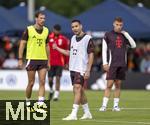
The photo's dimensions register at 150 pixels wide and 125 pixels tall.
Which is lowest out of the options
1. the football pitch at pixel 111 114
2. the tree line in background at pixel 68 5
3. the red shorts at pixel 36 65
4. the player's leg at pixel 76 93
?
the football pitch at pixel 111 114

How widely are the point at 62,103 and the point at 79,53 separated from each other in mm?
6457

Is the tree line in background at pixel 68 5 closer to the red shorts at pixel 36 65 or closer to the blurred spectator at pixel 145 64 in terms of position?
the blurred spectator at pixel 145 64

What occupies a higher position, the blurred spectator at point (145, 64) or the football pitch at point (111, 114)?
the blurred spectator at point (145, 64)

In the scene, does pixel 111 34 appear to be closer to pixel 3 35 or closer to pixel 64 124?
pixel 64 124

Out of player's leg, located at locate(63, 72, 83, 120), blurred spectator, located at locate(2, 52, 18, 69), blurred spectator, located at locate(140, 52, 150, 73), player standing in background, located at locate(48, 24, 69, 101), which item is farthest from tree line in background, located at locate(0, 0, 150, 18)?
player's leg, located at locate(63, 72, 83, 120)

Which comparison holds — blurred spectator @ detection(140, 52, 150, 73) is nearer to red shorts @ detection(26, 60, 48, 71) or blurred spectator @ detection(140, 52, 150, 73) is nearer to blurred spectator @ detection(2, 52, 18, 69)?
blurred spectator @ detection(2, 52, 18, 69)

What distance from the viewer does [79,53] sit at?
19984mm

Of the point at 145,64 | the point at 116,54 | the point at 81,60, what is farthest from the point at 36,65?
the point at 145,64

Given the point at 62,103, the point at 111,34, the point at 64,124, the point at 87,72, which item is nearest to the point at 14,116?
the point at 64,124

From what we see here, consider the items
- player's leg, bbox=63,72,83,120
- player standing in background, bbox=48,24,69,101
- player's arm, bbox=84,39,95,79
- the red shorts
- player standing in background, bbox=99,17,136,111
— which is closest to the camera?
player's leg, bbox=63,72,83,120

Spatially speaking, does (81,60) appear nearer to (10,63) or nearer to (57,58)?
(57,58)

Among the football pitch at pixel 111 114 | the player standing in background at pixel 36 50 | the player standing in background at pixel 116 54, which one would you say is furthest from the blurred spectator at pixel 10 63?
the player standing in background at pixel 36 50

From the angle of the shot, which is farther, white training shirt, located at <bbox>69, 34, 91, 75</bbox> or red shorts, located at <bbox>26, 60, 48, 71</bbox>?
red shorts, located at <bbox>26, 60, 48, 71</bbox>

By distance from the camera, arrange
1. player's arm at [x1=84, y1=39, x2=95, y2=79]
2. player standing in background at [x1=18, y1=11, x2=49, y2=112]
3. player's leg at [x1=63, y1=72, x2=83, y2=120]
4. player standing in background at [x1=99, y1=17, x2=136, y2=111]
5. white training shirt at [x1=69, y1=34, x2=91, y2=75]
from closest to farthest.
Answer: player's leg at [x1=63, y1=72, x2=83, y2=120]
player's arm at [x1=84, y1=39, x2=95, y2=79]
white training shirt at [x1=69, y1=34, x2=91, y2=75]
player standing in background at [x1=18, y1=11, x2=49, y2=112]
player standing in background at [x1=99, y1=17, x2=136, y2=111]
